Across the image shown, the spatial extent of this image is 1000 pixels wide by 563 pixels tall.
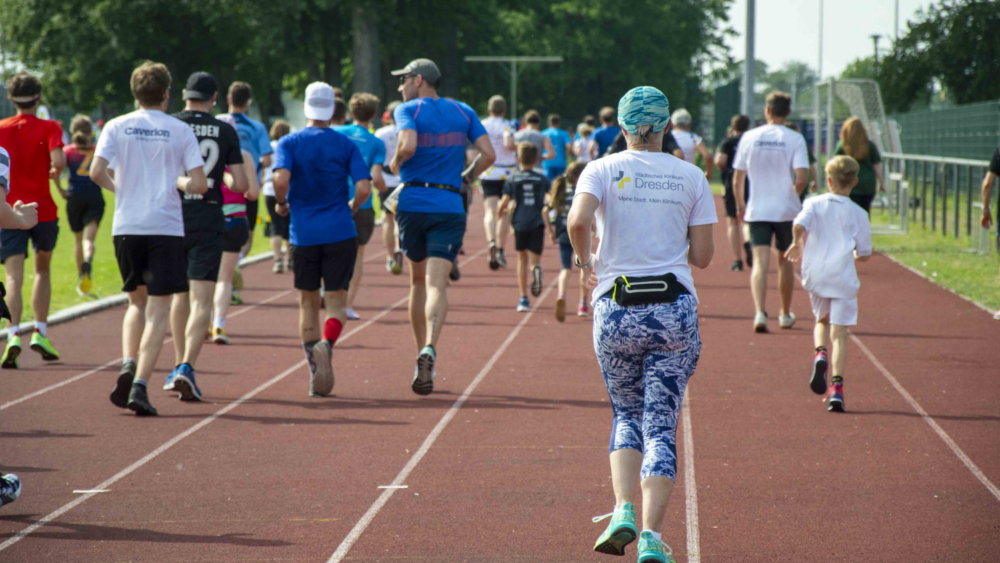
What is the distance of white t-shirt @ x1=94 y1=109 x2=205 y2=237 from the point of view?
6.70m

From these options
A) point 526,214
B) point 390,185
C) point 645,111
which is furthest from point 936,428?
point 390,185

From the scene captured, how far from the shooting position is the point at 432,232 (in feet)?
24.6

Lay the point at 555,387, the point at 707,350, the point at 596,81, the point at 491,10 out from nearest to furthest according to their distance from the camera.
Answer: the point at 555,387, the point at 707,350, the point at 491,10, the point at 596,81

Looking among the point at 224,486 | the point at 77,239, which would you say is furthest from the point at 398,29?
the point at 224,486

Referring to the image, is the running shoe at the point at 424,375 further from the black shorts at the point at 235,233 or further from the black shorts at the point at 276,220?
the black shorts at the point at 276,220

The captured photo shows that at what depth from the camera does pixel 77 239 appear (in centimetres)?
1338

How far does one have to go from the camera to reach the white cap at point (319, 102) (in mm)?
7242

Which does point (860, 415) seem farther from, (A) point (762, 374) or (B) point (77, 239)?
(B) point (77, 239)

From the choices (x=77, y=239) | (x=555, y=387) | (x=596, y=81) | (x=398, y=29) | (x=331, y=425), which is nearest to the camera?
(x=331, y=425)

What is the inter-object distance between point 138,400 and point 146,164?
55.0 inches

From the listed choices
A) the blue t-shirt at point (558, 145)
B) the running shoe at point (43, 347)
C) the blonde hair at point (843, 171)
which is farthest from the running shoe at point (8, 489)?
the blue t-shirt at point (558, 145)

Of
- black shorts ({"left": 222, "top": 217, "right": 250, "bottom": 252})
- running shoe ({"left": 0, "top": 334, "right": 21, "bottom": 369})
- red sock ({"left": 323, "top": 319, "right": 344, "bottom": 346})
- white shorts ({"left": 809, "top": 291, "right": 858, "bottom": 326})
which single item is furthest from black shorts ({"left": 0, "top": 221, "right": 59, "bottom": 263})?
white shorts ({"left": 809, "top": 291, "right": 858, "bottom": 326})

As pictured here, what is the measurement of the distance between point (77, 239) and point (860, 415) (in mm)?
9746

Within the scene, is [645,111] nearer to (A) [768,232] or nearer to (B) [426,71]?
(B) [426,71]
